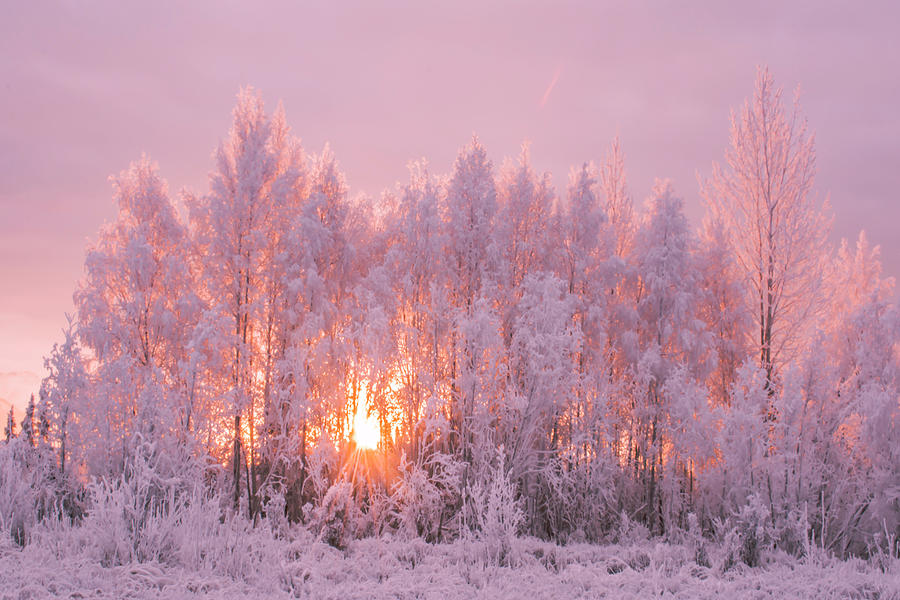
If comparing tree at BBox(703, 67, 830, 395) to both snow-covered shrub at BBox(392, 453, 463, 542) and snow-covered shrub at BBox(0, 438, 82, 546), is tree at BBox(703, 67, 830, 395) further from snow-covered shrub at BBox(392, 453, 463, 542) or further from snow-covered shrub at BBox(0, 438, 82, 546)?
snow-covered shrub at BBox(0, 438, 82, 546)

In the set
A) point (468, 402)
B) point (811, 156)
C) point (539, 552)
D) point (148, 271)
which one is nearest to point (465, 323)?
point (468, 402)

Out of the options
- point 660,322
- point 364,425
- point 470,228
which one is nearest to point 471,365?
point 364,425

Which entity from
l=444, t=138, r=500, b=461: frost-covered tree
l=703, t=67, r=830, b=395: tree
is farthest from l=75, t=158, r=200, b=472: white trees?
l=703, t=67, r=830, b=395: tree

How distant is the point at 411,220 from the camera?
55.2 ft

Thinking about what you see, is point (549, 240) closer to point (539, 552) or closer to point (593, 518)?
point (593, 518)

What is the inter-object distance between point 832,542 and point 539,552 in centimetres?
569

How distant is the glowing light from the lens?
12805 mm

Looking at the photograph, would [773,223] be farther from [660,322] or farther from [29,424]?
[29,424]

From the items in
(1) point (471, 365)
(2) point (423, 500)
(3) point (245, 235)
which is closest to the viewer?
(2) point (423, 500)

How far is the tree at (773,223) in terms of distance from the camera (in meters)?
17.5

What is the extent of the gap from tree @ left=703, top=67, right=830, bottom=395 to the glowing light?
10674 millimetres

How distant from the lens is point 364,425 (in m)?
13.2

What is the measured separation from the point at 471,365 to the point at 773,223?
35.4 ft

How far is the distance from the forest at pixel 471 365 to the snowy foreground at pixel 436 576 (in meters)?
0.51
